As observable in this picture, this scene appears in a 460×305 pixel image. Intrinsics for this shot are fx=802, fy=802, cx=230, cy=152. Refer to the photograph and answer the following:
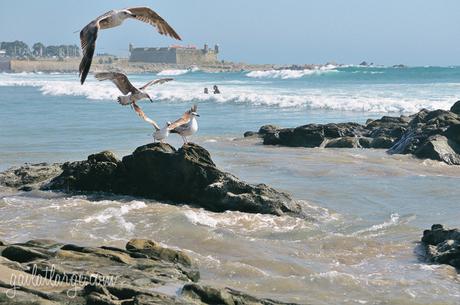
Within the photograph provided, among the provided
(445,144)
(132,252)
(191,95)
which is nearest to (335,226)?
(132,252)

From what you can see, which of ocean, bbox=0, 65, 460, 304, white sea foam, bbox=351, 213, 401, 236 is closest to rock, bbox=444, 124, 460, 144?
ocean, bbox=0, 65, 460, 304

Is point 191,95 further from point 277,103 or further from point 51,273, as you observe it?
point 51,273

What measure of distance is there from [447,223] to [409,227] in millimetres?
655

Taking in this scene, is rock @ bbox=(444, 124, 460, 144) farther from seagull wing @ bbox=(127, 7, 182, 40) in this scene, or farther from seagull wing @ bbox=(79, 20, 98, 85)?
seagull wing @ bbox=(79, 20, 98, 85)

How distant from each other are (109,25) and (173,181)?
4505 millimetres

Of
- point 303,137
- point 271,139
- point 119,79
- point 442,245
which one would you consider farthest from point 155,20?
point 271,139

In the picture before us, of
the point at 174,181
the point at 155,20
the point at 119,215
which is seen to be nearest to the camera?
the point at 155,20

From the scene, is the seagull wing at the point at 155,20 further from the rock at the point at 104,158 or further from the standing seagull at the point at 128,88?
the rock at the point at 104,158

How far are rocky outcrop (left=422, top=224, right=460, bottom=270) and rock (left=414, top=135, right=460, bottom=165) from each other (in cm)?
738

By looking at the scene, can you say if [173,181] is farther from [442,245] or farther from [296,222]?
[442,245]

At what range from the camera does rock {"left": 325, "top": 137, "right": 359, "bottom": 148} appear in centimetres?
1984

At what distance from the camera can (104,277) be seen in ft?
21.8

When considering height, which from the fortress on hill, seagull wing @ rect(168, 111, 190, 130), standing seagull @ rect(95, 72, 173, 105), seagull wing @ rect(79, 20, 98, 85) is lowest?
the fortress on hill

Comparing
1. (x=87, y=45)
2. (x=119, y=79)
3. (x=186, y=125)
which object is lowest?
(x=186, y=125)
